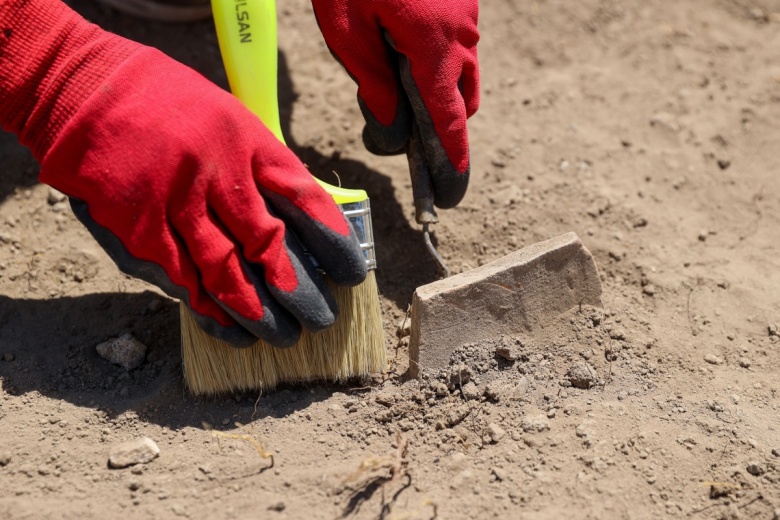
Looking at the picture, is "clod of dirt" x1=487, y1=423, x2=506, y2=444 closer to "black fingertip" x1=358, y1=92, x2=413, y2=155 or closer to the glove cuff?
"black fingertip" x1=358, y1=92, x2=413, y2=155

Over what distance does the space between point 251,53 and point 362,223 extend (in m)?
0.60

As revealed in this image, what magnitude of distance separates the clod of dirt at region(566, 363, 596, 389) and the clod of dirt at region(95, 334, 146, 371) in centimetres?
122

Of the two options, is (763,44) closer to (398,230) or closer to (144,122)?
(398,230)

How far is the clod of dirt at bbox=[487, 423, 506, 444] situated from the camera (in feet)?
6.89

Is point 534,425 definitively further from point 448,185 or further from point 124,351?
point 124,351

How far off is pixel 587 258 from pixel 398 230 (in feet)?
2.32

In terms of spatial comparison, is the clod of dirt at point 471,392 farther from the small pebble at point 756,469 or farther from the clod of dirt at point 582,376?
the small pebble at point 756,469

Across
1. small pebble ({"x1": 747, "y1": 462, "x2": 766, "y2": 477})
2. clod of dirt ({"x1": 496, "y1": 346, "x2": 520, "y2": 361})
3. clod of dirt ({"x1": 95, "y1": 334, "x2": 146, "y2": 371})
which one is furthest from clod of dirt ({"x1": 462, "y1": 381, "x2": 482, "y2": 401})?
clod of dirt ({"x1": 95, "y1": 334, "x2": 146, "y2": 371})


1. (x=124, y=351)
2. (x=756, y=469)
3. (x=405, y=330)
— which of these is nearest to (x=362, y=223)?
(x=405, y=330)

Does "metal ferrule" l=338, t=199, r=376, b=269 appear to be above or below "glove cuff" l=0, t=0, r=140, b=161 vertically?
below

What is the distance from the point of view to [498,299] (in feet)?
7.29

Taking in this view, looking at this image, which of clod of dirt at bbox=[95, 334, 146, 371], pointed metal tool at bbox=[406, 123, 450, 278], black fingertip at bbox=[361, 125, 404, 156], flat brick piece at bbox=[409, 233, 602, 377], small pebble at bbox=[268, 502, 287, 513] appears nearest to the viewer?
small pebble at bbox=[268, 502, 287, 513]

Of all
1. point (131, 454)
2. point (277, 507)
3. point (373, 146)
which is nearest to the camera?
point (277, 507)

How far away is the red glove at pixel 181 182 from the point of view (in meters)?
1.99
